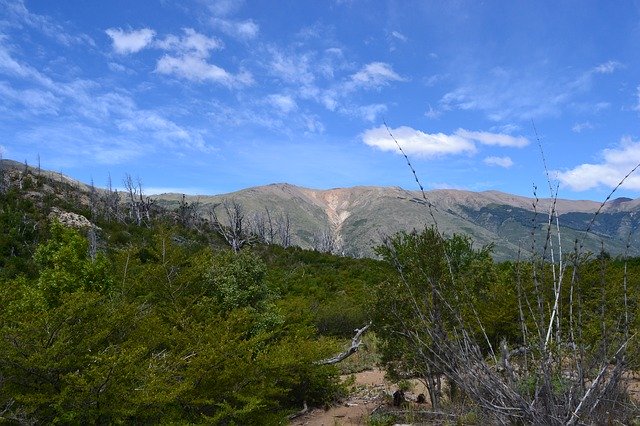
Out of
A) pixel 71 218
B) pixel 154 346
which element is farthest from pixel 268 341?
pixel 71 218

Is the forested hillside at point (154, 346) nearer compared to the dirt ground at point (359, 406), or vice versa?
the forested hillside at point (154, 346)

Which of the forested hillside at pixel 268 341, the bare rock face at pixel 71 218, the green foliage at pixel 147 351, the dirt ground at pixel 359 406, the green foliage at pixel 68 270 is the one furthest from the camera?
the bare rock face at pixel 71 218

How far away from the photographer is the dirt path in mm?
12742

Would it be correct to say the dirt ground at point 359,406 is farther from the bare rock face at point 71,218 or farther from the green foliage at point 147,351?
the bare rock face at point 71,218

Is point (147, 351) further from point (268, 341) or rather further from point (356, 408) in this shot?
point (356, 408)

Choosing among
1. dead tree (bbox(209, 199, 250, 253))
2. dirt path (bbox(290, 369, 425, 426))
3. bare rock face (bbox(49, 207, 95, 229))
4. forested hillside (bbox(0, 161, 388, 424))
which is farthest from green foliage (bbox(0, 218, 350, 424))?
bare rock face (bbox(49, 207, 95, 229))

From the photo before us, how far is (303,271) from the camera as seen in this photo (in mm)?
38688

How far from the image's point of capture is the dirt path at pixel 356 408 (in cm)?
1274

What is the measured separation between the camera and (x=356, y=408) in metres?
14.0

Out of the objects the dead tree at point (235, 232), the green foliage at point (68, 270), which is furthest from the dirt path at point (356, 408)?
the dead tree at point (235, 232)

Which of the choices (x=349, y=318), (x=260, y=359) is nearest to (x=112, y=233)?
(x=349, y=318)

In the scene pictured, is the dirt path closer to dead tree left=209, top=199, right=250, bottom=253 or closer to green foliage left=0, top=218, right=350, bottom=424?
green foliage left=0, top=218, right=350, bottom=424

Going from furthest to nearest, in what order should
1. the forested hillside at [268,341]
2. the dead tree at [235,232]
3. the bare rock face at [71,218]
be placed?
the bare rock face at [71,218], the dead tree at [235,232], the forested hillside at [268,341]

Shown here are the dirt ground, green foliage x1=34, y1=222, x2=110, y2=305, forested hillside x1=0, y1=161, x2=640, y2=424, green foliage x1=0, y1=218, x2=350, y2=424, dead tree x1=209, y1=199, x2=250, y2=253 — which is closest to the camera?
forested hillside x1=0, y1=161, x2=640, y2=424
